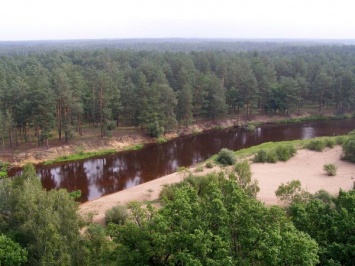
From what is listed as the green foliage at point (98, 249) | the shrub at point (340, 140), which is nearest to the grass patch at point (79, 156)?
the green foliage at point (98, 249)

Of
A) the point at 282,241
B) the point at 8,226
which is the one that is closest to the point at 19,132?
the point at 8,226

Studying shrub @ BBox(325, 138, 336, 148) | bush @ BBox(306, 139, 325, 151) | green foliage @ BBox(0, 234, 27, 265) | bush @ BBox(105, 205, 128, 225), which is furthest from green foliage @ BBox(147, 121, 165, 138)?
green foliage @ BBox(0, 234, 27, 265)

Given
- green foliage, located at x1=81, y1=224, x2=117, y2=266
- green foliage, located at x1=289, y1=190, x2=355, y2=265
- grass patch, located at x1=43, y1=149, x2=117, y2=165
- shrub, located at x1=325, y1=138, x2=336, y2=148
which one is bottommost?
grass patch, located at x1=43, y1=149, x2=117, y2=165

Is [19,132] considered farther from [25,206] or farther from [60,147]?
[25,206]

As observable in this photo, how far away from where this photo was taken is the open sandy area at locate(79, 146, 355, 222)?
30.5 meters

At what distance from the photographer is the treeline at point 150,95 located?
43.1m

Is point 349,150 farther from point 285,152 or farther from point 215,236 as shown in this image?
point 215,236

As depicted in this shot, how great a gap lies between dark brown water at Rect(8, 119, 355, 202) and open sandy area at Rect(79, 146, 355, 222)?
3.77 m

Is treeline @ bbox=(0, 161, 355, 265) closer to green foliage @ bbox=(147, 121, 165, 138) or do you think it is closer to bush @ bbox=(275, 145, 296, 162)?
bush @ bbox=(275, 145, 296, 162)

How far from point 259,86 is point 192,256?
5596cm

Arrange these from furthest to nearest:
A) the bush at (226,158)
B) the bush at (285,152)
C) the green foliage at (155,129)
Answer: the green foliage at (155,129)
the bush at (285,152)
the bush at (226,158)

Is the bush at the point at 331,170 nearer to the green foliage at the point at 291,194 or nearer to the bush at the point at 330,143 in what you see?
the bush at the point at 330,143

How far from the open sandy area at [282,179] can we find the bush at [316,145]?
33.3 inches

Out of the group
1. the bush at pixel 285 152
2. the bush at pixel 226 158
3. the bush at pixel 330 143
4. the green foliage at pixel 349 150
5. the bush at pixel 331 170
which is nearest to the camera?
the bush at pixel 331 170
